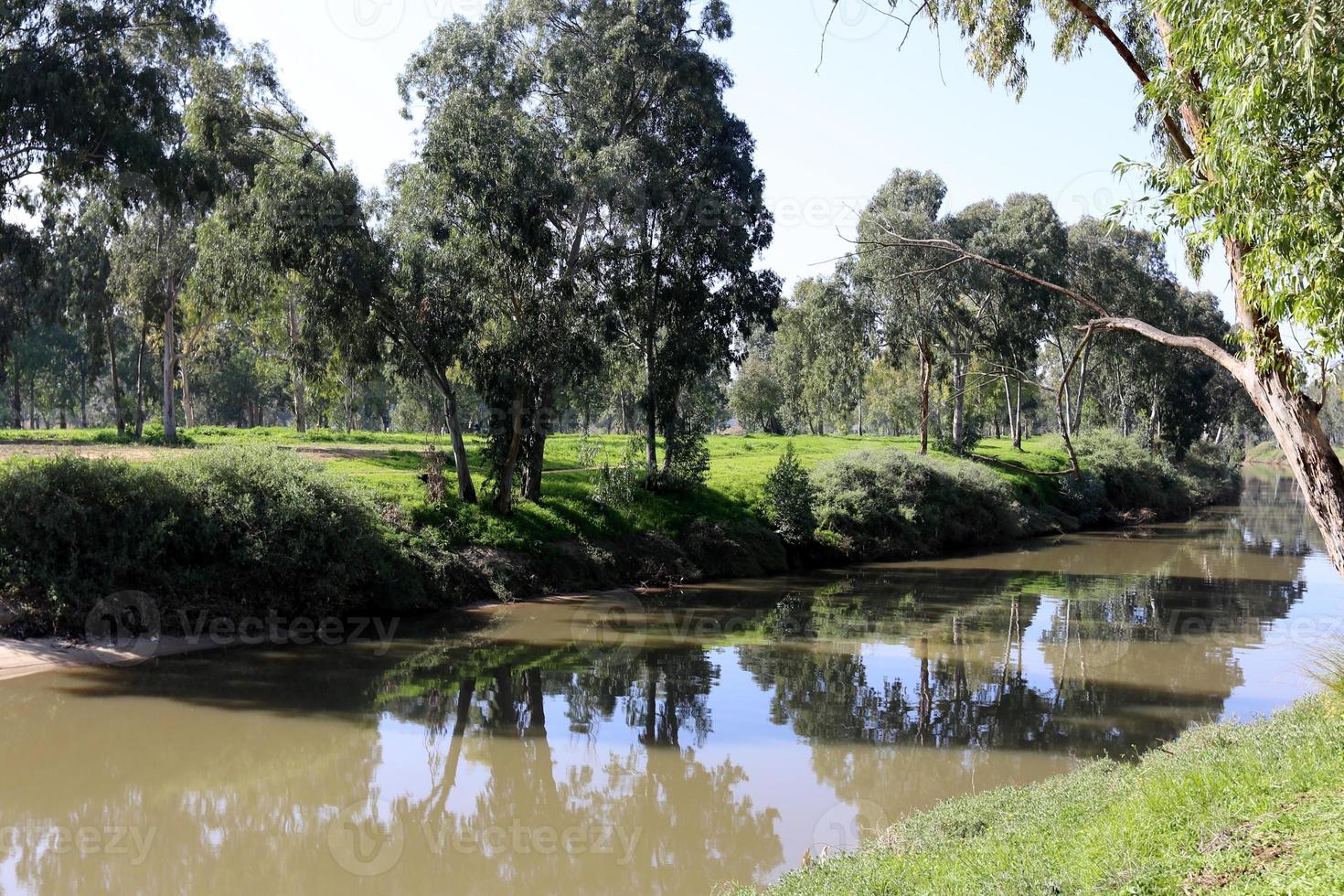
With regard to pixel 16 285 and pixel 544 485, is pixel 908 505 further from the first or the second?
pixel 16 285

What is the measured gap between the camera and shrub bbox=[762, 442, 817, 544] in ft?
95.8

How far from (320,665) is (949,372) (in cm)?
4224

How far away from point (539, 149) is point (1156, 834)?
19184mm

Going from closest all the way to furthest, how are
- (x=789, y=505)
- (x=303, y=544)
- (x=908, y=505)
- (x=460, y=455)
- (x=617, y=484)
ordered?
(x=303, y=544) < (x=460, y=455) < (x=617, y=484) < (x=789, y=505) < (x=908, y=505)

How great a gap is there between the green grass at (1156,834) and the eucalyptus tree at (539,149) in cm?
1609

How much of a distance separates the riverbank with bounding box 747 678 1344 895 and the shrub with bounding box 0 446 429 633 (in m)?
13.3

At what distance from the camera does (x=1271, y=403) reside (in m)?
8.35

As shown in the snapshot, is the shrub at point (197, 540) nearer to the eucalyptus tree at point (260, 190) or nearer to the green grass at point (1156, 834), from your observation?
the eucalyptus tree at point (260, 190)

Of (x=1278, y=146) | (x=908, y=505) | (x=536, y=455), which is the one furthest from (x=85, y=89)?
(x=908, y=505)

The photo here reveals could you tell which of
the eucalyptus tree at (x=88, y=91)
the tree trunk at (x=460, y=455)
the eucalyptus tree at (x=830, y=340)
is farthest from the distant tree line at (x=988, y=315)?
the eucalyptus tree at (x=88, y=91)

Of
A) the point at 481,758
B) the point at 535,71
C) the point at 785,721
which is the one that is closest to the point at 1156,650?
the point at 785,721

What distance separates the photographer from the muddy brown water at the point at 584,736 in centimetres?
924

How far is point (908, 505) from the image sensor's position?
32.1 metres

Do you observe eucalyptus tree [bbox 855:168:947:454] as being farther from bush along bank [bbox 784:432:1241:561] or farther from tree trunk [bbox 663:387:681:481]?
tree trunk [bbox 663:387:681:481]
